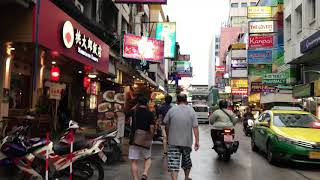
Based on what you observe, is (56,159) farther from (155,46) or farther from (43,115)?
(155,46)

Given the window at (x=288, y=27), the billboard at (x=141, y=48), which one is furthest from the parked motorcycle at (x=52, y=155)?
the window at (x=288, y=27)

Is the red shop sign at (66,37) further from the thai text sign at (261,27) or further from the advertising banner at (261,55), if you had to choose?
the advertising banner at (261,55)

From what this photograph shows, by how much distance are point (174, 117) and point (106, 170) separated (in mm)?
3262

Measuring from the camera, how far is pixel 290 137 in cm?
1224

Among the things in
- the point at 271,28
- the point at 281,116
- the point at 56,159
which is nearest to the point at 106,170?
the point at 56,159

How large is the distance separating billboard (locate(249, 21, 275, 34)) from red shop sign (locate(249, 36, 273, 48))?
620 mm

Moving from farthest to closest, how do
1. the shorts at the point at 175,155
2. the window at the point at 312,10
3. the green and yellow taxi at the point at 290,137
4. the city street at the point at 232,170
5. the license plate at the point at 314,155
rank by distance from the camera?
the window at the point at 312,10 < the green and yellow taxi at the point at 290,137 < the license plate at the point at 314,155 < the city street at the point at 232,170 < the shorts at the point at 175,155

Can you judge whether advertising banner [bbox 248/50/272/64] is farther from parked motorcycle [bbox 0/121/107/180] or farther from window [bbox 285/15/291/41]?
parked motorcycle [bbox 0/121/107/180]

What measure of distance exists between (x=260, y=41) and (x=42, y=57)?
89.1 feet

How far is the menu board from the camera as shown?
14617 mm

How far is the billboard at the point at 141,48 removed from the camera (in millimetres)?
24438

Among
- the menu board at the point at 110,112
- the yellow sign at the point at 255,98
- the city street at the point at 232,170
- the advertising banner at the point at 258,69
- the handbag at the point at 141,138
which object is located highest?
the advertising banner at the point at 258,69

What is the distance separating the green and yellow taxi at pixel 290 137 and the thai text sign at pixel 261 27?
24666mm

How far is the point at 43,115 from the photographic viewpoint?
1538cm
